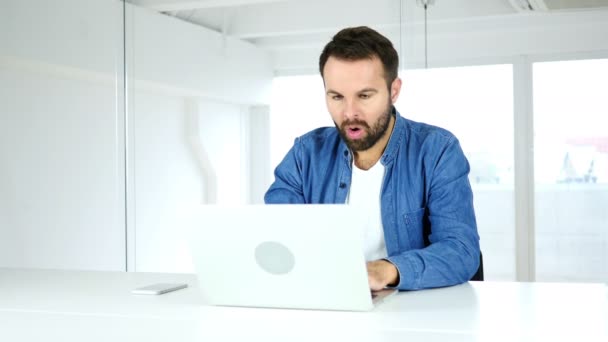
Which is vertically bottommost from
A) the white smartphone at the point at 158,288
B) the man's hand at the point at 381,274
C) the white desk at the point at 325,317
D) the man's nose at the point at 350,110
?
the white desk at the point at 325,317

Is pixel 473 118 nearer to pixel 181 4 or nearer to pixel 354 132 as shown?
pixel 181 4

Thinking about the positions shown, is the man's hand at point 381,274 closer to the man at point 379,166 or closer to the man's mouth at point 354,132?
the man at point 379,166

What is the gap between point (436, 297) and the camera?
189 cm

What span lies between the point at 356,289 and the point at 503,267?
126 inches

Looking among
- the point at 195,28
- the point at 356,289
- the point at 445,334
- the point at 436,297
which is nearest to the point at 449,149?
the point at 436,297

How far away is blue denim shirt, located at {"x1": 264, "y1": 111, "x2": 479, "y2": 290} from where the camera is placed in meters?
2.05

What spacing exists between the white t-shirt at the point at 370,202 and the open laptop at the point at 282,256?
2.28 feet

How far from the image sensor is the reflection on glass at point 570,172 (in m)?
4.51

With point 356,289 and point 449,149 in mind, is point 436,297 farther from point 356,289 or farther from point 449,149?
point 449,149

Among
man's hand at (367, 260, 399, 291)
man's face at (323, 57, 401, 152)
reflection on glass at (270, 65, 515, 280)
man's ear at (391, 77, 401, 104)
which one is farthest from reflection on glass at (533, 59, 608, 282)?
man's hand at (367, 260, 399, 291)

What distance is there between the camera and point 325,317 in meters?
1.66

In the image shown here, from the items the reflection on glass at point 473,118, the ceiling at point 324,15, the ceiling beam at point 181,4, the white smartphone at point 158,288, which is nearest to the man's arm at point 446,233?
the white smartphone at point 158,288

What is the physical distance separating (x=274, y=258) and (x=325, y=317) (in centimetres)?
16

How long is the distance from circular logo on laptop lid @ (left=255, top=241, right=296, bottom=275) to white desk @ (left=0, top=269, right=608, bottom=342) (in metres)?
0.09
